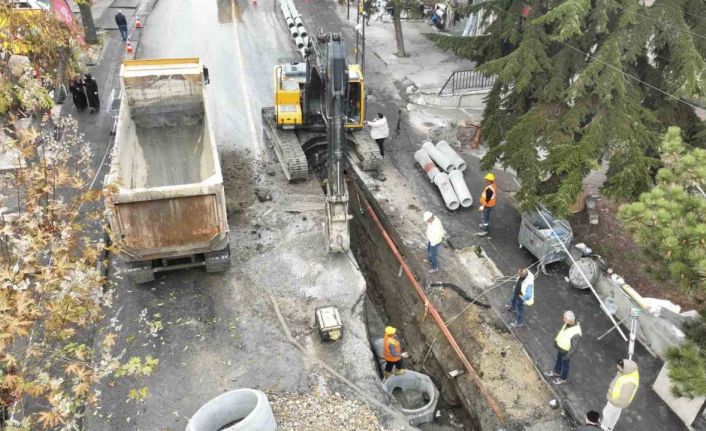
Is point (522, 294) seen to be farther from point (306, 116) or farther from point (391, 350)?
point (306, 116)

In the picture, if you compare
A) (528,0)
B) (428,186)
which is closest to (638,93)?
(528,0)

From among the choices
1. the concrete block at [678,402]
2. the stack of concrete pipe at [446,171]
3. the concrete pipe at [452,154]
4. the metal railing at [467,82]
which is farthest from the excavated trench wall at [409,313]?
the metal railing at [467,82]

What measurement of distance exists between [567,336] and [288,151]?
8.98 meters

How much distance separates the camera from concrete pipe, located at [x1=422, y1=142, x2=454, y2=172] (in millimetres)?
16234

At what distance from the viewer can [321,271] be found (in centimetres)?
1253

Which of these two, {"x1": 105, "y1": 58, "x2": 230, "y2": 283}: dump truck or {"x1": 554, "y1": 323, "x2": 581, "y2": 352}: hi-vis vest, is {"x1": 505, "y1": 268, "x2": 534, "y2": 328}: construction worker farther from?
{"x1": 105, "y1": 58, "x2": 230, "y2": 283}: dump truck

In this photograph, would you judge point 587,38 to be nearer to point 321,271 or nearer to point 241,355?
point 321,271

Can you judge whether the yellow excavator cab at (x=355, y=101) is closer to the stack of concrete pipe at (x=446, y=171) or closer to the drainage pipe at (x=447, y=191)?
the stack of concrete pipe at (x=446, y=171)

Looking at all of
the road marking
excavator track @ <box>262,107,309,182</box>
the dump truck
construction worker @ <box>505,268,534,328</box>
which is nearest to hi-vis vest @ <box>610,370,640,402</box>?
construction worker @ <box>505,268,534,328</box>

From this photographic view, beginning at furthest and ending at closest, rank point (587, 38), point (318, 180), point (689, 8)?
point (318, 180)
point (587, 38)
point (689, 8)

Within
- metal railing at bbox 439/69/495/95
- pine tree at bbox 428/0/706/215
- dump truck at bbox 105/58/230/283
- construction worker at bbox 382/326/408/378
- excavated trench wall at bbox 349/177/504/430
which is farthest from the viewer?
metal railing at bbox 439/69/495/95

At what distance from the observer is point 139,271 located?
11.6m

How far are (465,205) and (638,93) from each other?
16.3 ft

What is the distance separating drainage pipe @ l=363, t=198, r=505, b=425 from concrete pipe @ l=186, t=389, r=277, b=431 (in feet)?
12.9
